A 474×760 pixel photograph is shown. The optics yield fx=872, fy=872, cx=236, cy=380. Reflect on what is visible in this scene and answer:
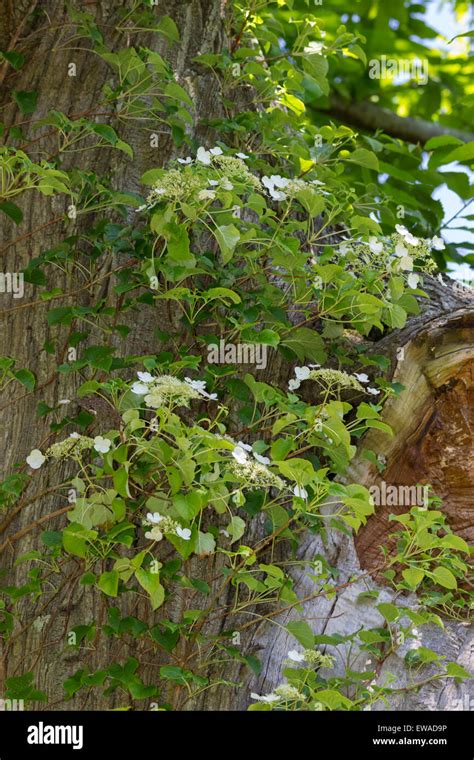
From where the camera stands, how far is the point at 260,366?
2.80 metres

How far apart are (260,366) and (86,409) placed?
1.88ft

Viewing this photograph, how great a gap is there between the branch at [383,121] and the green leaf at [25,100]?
2407 millimetres

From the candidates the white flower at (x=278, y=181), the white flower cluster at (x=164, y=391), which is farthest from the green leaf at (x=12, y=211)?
the white flower cluster at (x=164, y=391)

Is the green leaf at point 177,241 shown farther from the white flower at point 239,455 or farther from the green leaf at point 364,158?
the green leaf at point 364,158

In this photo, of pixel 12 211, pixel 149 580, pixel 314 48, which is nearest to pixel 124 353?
pixel 12 211

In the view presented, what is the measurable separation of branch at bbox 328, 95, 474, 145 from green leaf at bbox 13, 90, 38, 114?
2.41 m

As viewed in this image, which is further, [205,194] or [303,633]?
[303,633]

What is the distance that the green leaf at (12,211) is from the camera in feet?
8.77

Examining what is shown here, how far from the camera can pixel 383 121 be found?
4863mm

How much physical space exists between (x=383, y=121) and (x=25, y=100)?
8.41ft

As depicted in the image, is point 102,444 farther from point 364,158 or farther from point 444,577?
point 364,158

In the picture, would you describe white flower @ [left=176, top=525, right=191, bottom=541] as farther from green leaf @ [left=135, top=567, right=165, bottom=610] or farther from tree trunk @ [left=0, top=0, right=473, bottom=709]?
tree trunk @ [left=0, top=0, right=473, bottom=709]

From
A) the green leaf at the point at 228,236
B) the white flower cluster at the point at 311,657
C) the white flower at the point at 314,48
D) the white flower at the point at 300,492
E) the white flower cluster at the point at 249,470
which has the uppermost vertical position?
the white flower at the point at 314,48

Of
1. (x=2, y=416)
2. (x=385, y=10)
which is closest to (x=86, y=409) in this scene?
(x=2, y=416)
